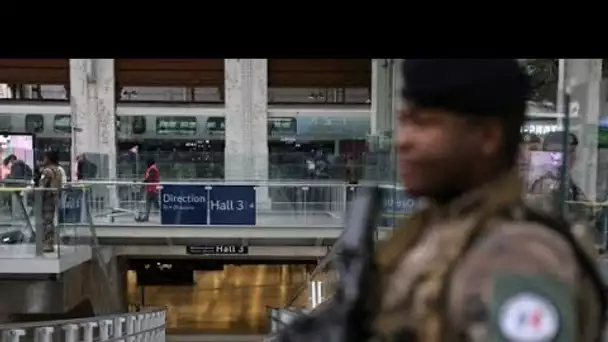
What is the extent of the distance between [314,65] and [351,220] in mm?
569

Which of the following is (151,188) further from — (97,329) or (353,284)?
(353,284)

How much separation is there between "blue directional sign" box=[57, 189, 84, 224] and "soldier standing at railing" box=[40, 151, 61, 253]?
62 mm

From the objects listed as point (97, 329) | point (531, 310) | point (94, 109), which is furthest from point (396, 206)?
point (97, 329)

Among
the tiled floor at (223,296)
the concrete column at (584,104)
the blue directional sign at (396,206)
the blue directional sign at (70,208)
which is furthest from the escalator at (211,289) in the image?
the concrete column at (584,104)

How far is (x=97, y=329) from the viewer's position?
4.27m

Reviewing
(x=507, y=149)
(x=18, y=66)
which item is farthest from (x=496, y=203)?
(x=18, y=66)

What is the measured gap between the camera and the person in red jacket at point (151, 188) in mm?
4525

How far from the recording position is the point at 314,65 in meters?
2.59

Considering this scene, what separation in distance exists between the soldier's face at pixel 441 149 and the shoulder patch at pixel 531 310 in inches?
12.4

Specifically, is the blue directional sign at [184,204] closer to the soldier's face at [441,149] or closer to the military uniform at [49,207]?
the military uniform at [49,207]

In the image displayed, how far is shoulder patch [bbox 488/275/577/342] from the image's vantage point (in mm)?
2055

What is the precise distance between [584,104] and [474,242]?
0.58 m

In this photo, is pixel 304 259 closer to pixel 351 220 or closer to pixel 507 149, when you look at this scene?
pixel 351 220

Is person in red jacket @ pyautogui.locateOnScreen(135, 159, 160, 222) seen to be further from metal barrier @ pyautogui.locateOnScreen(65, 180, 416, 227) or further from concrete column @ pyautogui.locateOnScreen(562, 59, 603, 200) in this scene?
concrete column @ pyautogui.locateOnScreen(562, 59, 603, 200)
